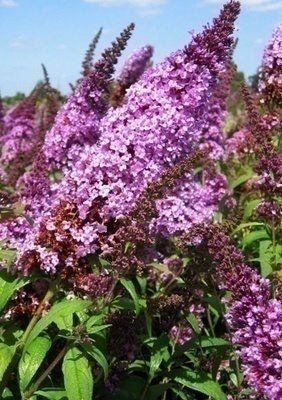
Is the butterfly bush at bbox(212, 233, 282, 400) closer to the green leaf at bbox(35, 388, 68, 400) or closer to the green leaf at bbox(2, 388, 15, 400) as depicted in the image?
the green leaf at bbox(35, 388, 68, 400)

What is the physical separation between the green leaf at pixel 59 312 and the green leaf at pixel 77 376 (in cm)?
19

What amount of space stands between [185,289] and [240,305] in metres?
1.01

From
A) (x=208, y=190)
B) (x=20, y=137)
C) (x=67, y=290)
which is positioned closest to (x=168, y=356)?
(x=67, y=290)

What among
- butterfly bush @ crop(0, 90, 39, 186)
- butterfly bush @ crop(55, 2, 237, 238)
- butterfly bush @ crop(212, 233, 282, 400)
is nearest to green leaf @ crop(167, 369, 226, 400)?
butterfly bush @ crop(212, 233, 282, 400)

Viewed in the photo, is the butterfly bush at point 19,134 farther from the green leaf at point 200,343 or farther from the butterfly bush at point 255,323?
the butterfly bush at point 255,323

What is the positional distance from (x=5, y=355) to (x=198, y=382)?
108cm

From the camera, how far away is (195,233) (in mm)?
3609

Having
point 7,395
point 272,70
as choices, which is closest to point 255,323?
point 7,395

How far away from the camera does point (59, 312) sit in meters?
3.32

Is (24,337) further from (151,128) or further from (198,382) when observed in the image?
(151,128)

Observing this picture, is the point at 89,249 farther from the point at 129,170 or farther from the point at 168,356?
the point at 168,356

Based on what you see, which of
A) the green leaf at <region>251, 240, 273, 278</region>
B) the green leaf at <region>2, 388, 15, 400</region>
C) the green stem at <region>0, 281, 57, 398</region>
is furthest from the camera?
the green leaf at <region>251, 240, 273, 278</region>

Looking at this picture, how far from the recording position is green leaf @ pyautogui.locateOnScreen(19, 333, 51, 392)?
3.34 metres

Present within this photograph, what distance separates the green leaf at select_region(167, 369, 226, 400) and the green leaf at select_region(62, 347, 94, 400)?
705 mm
